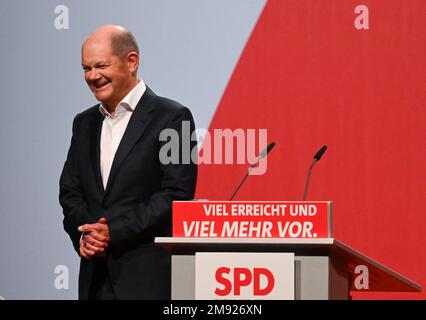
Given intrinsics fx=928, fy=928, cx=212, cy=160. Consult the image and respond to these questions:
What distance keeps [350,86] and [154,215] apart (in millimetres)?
1573

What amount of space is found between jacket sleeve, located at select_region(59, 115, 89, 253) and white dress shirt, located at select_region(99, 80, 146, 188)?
0.12 metres

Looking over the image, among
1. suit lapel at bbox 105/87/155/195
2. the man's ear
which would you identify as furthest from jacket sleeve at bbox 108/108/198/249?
the man's ear

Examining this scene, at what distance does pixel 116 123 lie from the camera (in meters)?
3.34

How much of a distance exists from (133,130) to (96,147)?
6.2 inches

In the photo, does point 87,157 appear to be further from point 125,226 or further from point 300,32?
point 300,32

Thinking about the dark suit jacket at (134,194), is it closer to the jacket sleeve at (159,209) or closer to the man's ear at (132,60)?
the jacket sleeve at (159,209)

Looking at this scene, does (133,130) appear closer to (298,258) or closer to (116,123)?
(116,123)

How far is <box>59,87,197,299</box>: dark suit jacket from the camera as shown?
3.08m

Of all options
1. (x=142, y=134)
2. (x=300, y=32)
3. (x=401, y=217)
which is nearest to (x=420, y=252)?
(x=401, y=217)

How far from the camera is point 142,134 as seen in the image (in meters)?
3.25

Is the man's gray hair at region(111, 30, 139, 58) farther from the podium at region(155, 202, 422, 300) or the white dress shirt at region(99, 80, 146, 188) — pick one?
the podium at region(155, 202, 422, 300)

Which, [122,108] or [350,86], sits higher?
[350,86]

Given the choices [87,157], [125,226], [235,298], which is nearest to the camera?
[235,298]

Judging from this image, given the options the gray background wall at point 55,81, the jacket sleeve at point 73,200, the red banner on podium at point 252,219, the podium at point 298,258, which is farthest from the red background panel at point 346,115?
the red banner on podium at point 252,219
